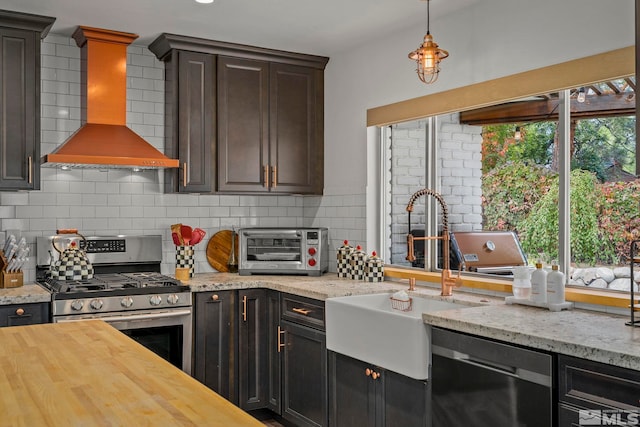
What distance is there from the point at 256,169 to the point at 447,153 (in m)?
1.49

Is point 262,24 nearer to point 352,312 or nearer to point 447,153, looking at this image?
point 447,153

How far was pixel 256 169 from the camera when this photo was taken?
490 cm

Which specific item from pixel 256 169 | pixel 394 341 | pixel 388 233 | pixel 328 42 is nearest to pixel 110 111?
pixel 256 169

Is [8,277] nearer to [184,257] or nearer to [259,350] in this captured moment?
[184,257]

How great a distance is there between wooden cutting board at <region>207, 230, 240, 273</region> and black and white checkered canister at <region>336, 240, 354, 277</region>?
0.90 meters

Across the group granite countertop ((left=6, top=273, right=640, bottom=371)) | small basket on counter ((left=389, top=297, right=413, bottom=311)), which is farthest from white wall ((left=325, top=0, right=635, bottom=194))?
small basket on counter ((left=389, top=297, right=413, bottom=311))

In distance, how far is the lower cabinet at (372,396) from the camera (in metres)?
3.08

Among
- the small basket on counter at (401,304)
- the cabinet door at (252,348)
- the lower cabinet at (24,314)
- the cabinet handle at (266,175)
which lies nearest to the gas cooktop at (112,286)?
the lower cabinet at (24,314)

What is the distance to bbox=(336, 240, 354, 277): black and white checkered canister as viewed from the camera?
15.0 ft

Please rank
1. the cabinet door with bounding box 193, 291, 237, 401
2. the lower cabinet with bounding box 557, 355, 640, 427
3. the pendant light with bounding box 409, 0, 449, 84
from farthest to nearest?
the cabinet door with bounding box 193, 291, 237, 401 < the pendant light with bounding box 409, 0, 449, 84 < the lower cabinet with bounding box 557, 355, 640, 427

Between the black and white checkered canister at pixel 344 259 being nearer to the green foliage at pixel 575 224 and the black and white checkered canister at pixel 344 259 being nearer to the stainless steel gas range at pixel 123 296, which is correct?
the stainless steel gas range at pixel 123 296

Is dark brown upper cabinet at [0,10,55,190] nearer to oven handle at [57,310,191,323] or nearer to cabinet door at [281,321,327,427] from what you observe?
oven handle at [57,310,191,323]

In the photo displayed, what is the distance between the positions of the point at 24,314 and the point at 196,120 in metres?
1.76

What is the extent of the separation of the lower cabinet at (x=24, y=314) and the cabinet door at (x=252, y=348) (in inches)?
47.8
